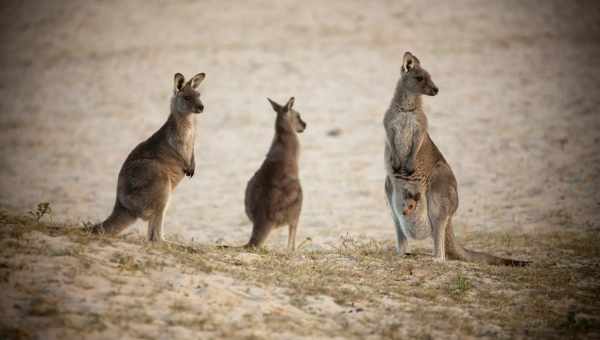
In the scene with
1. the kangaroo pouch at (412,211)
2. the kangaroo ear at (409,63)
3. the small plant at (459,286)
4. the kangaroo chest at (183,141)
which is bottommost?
the small plant at (459,286)

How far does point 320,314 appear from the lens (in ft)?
17.1

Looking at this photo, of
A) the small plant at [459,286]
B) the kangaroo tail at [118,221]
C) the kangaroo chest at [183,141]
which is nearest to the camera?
the small plant at [459,286]

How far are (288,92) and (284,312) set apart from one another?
42.5 ft

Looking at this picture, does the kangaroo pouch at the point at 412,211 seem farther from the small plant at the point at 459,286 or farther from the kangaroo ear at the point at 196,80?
the kangaroo ear at the point at 196,80

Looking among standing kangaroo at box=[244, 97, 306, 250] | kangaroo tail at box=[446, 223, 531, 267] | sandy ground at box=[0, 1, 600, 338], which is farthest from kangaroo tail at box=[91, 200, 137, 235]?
kangaroo tail at box=[446, 223, 531, 267]

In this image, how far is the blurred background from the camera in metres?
11.4

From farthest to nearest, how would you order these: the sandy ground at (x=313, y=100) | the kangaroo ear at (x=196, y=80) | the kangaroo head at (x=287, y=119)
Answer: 1. the sandy ground at (x=313, y=100)
2. the kangaroo head at (x=287, y=119)
3. the kangaroo ear at (x=196, y=80)

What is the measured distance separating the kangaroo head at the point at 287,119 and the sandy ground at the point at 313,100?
1.45 m

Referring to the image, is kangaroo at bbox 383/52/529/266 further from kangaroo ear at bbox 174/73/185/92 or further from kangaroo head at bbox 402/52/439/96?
kangaroo ear at bbox 174/73/185/92

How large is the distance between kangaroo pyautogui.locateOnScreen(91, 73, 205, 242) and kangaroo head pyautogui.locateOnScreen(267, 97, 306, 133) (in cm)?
146

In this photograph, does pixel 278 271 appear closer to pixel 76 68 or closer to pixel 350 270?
pixel 350 270

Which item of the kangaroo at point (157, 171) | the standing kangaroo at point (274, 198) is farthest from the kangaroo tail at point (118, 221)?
the standing kangaroo at point (274, 198)

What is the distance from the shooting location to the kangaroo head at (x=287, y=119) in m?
8.78

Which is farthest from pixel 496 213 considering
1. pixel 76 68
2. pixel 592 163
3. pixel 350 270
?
pixel 76 68
